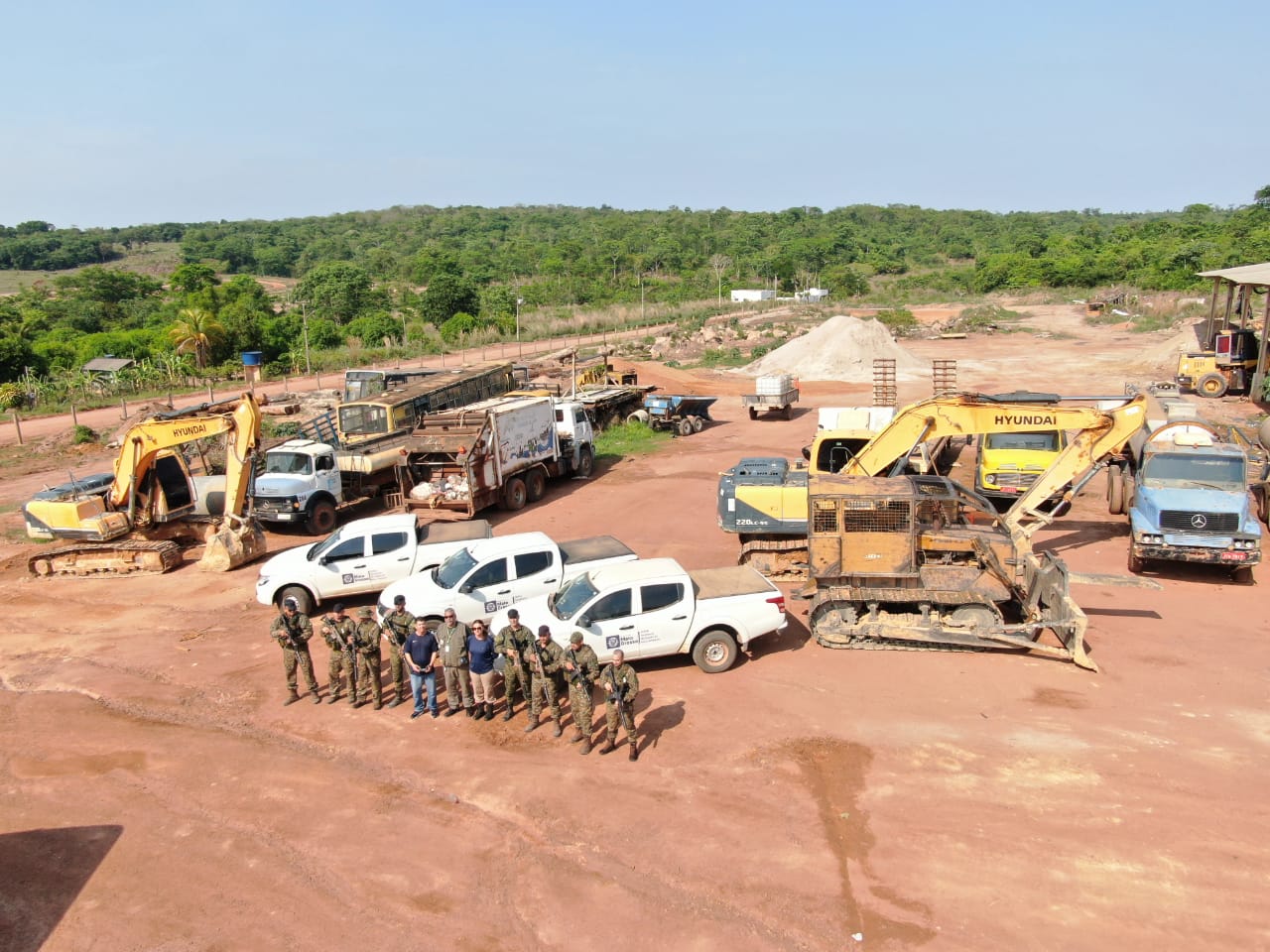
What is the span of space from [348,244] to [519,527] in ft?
449

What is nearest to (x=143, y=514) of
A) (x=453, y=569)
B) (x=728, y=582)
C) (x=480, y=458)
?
(x=480, y=458)

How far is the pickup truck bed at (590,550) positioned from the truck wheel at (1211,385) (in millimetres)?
30386

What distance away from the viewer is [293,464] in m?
21.2

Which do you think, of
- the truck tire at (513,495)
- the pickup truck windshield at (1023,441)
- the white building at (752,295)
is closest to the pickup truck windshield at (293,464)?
the truck tire at (513,495)

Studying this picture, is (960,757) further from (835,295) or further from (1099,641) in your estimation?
(835,295)

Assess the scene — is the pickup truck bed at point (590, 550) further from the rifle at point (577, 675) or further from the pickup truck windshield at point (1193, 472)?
the pickup truck windshield at point (1193, 472)

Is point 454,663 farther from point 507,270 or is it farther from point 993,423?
point 507,270

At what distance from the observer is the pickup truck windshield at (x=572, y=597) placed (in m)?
11.9

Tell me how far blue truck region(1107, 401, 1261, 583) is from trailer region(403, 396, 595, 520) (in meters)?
13.7

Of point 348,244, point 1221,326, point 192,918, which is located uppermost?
point 348,244

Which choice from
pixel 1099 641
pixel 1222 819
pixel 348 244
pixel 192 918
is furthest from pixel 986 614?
pixel 348 244

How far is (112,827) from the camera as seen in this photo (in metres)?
9.22

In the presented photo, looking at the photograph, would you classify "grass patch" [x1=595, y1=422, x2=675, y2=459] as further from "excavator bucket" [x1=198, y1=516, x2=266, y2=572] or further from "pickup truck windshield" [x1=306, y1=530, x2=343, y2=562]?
"pickup truck windshield" [x1=306, y1=530, x2=343, y2=562]

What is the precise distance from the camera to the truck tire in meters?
22.3
